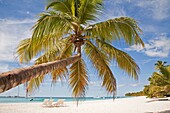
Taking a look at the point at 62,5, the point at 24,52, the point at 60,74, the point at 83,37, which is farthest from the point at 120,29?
the point at 24,52

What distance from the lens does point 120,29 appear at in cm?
633

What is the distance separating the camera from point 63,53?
7.53 metres

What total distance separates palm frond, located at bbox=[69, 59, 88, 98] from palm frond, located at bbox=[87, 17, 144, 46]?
2291 millimetres

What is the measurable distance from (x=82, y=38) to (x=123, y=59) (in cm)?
156

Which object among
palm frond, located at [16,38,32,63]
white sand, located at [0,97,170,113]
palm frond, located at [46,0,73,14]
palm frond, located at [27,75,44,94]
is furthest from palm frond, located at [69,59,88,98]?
white sand, located at [0,97,170,113]

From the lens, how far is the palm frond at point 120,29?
615cm

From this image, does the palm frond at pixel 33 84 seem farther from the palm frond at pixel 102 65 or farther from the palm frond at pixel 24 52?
the palm frond at pixel 102 65

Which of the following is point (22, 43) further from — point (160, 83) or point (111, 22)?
point (160, 83)

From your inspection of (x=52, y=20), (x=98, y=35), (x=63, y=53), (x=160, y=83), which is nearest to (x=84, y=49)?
(x=63, y=53)

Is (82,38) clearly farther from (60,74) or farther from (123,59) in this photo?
(60,74)

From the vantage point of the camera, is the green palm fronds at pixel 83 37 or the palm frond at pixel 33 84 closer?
the green palm fronds at pixel 83 37

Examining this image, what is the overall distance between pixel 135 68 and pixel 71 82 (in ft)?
8.97

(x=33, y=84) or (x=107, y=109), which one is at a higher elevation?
(x=33, y=84)

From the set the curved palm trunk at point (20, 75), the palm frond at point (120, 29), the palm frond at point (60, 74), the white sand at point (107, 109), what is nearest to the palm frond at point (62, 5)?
the palm frond at point (120, 29)
